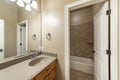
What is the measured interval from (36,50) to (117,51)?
1793 mm

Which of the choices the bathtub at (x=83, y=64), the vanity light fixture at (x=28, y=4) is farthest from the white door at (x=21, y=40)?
A: the bathtub at (x=83, y=64)

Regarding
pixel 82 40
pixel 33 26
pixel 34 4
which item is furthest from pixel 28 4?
pixel 82 40

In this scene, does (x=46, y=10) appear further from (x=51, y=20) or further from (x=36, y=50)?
(x=36, y=50)

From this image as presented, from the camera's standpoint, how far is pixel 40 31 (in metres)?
2.37

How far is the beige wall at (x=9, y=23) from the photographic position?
4.45 ft

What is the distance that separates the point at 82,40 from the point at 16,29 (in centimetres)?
279

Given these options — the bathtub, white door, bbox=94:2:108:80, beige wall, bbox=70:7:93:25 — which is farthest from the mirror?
beige wall, bbox=70:7:93:25

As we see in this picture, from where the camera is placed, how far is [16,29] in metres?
1.55

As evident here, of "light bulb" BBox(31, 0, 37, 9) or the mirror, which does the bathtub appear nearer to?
the mirror

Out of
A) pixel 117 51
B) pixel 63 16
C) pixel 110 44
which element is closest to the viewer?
pixel 117 51

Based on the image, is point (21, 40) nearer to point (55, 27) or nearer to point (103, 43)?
point (55, 27)

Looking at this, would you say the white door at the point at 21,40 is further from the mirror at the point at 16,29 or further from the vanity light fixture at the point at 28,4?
the vanity light fixture at the point at 28,4

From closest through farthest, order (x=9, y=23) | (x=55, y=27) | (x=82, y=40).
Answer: (x=9, y=23) → (x=55, y=27) → (x=82, y=40)

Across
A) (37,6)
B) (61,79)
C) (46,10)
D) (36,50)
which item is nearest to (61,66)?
(61,79)
